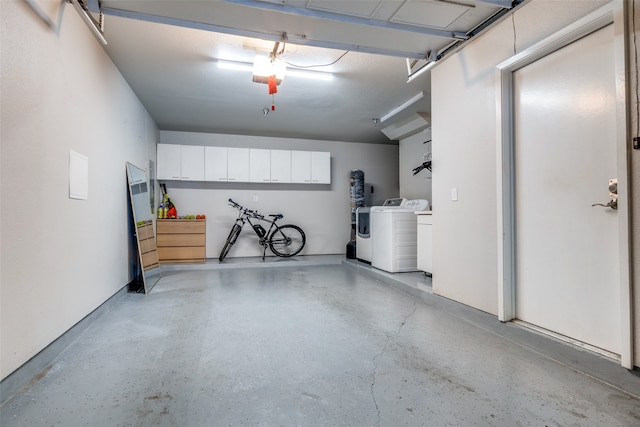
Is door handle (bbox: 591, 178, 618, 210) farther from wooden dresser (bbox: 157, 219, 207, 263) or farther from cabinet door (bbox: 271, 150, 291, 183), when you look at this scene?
wooden dresser (bbox: 157, 219, 207, 263)

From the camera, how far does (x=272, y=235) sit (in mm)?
6129

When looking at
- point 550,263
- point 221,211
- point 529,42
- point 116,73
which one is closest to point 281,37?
point 529,42

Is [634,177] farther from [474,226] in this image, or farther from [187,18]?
[187,18]

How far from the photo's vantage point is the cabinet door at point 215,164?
5.78 meters

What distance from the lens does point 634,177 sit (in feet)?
5.17

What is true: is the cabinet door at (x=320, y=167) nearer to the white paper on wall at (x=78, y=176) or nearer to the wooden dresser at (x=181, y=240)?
the wooden dresser at (x=181, y=240)

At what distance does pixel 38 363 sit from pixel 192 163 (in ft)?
14.3

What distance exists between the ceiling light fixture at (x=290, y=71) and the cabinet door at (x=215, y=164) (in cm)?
259

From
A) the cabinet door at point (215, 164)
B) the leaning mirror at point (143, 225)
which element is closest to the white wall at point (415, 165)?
the cabinet door at point (215, 164)

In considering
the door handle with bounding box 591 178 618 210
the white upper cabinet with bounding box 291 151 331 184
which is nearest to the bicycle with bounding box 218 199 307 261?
the white upper cabinet with bounding box 291 151 331 184

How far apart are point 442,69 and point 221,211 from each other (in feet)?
15.1

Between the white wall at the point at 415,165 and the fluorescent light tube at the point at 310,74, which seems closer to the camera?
the fluorescent light tube at the point at 310,74

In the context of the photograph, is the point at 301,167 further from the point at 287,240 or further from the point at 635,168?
the point at 635,168

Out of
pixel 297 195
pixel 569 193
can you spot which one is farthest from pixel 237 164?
pixel 569 193
